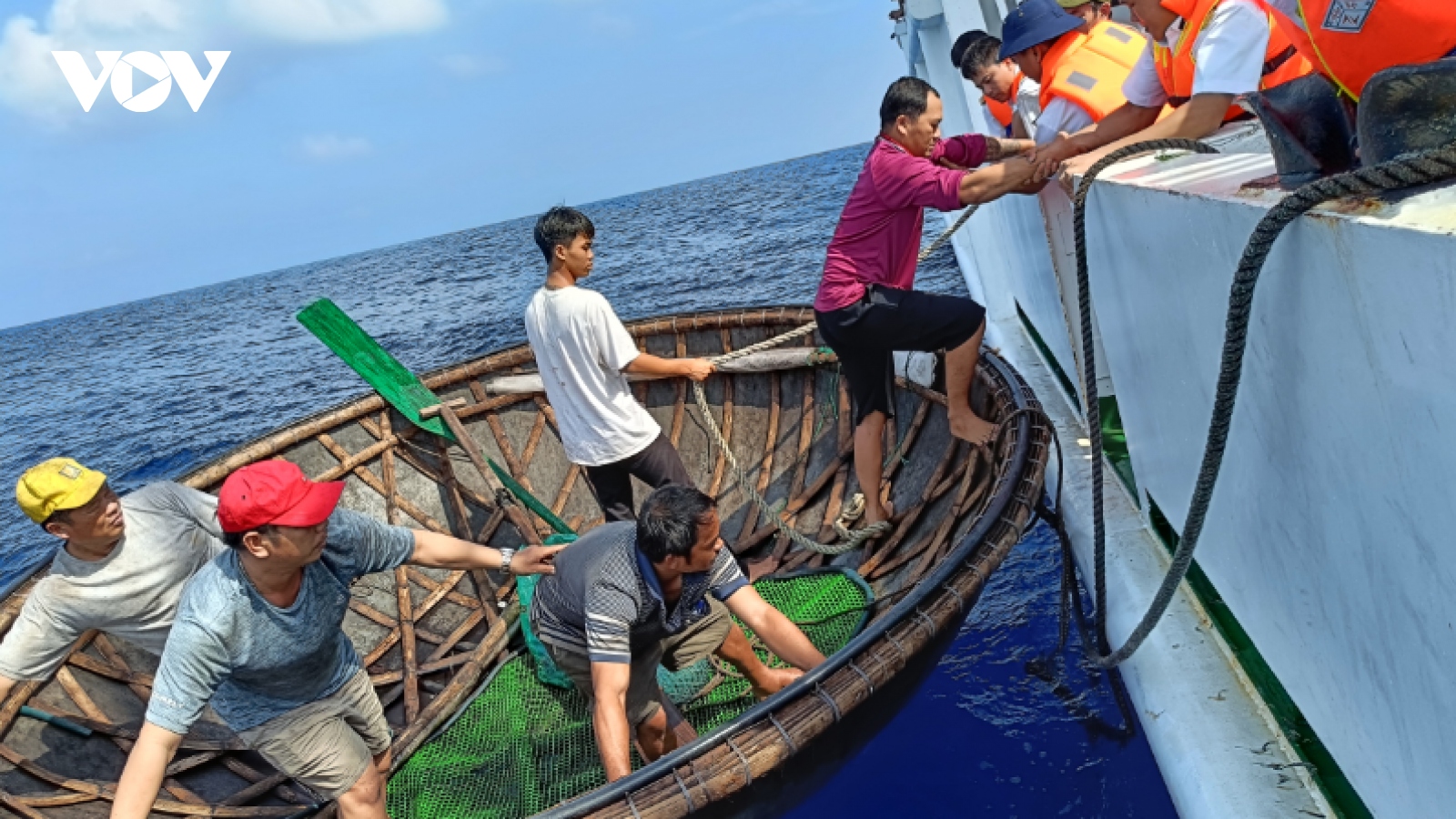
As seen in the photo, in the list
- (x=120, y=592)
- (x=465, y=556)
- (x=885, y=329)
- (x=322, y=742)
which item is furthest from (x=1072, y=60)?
(x=120, y=592)

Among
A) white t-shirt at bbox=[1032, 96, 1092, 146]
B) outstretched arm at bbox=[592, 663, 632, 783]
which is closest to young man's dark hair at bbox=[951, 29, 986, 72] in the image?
white t-shirt at bbox=[1032, 96, 1092, 146]

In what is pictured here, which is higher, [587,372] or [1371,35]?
[1371,35]

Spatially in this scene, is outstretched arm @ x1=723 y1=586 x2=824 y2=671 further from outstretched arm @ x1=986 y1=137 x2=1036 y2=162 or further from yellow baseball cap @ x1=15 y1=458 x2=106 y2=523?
outstretched arm @ x1=986 y1=137 x2=1036 y2=162

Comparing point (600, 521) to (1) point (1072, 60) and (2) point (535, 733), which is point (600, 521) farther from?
(1) point (1072, 60)

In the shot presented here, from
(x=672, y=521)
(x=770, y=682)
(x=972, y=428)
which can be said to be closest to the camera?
(x=672, y=521)

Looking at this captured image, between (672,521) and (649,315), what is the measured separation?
778 centimetres

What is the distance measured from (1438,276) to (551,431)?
528cm

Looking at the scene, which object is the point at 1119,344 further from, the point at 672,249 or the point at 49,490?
the point at 672,249

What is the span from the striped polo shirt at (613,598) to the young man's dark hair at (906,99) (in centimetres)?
181

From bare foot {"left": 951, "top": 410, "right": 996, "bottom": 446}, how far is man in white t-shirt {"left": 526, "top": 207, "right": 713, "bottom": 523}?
3.95 feet

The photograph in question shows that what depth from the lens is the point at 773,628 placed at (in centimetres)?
322

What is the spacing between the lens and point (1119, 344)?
3.43 meters

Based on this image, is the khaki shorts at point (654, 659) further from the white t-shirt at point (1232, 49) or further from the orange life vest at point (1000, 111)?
the orange life vest at point (1000, 111)

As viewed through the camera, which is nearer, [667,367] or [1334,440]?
[1334,440]
